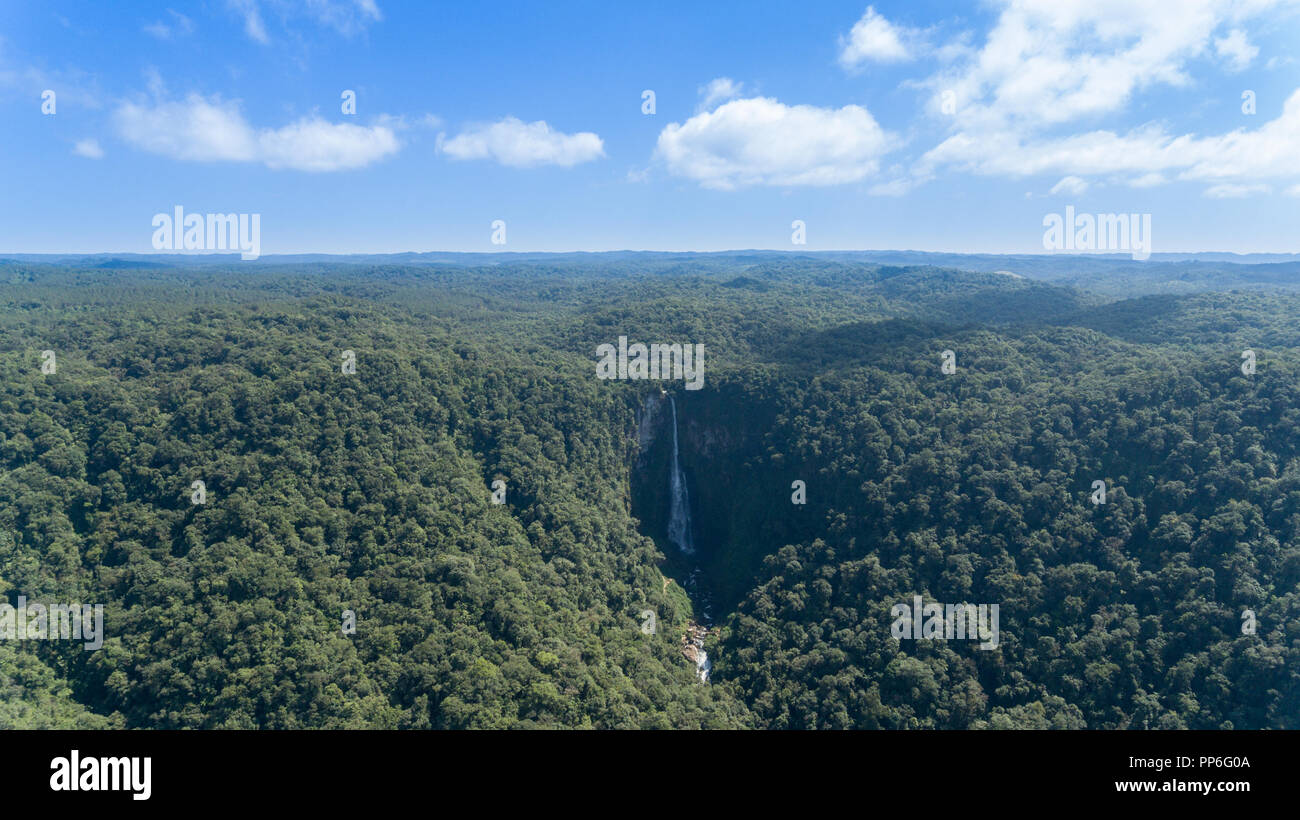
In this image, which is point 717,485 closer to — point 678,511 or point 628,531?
point 678,511

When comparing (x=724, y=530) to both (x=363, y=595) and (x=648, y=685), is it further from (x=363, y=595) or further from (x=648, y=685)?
(x=363, y=595)

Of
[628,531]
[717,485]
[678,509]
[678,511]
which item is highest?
[717,485]

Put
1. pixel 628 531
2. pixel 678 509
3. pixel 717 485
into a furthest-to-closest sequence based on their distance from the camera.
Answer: pixel 678 509
pixel 717 485
pixel 628 531

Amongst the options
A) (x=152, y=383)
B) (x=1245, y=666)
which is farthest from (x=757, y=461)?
(x=152, y=383)

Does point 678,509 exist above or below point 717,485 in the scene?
below

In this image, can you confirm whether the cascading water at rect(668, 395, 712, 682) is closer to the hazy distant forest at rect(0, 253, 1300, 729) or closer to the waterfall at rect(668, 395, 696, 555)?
the waterfall at rect(668, 395, 696, 555)

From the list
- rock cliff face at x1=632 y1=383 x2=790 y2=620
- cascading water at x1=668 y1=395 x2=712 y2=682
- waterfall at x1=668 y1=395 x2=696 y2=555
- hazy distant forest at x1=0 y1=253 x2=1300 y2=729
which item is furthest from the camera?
waterfall at x1=668 y1=395 x2=696 y2=555

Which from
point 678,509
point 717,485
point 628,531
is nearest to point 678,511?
point 678,509

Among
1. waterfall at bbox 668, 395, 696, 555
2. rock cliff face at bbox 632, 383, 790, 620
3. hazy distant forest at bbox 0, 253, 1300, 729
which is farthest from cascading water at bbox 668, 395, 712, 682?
hazy distant forest at bbox 0, 253, 1300, 729
